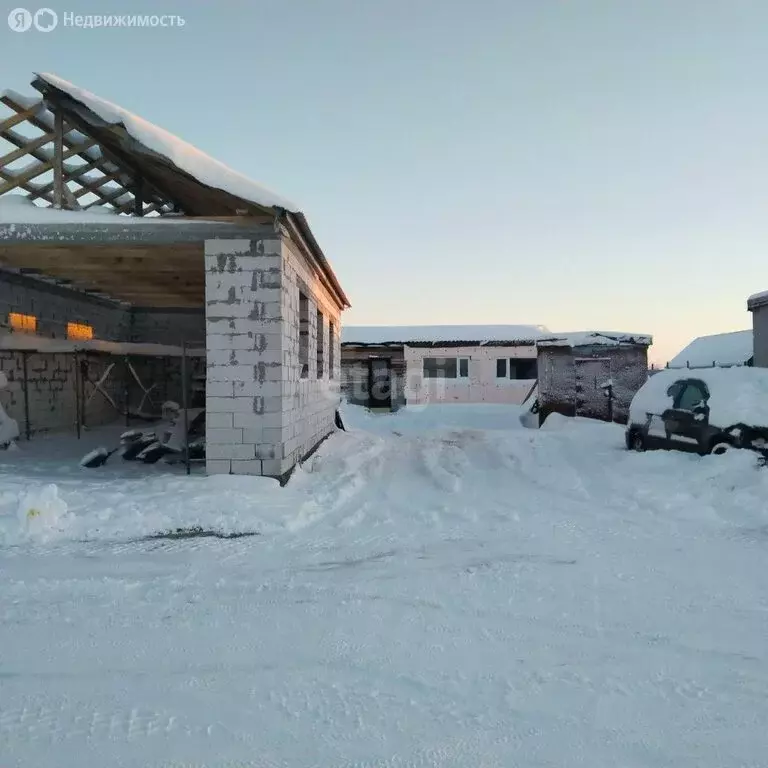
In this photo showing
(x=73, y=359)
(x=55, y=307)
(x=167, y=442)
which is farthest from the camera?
(x=73, y=359)

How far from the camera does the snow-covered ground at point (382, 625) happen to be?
2.52m

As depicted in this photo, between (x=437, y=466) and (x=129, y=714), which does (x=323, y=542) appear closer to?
(x=129, y=714)

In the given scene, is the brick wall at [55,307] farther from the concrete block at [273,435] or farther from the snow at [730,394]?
the snow at [730,394]

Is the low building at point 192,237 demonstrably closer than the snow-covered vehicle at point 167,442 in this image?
Yes

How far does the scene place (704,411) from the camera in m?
8.66

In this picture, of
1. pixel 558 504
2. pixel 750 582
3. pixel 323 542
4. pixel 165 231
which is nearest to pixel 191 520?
pixel 323 542

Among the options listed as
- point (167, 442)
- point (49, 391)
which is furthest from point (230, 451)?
point (49, 391)

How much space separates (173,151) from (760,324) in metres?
14.4

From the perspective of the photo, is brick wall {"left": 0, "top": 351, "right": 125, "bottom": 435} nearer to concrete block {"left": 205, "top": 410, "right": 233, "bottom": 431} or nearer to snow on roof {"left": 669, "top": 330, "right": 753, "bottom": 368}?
concrete block {"left": 205, "top": 410, "right": 233, "bottom": 431}

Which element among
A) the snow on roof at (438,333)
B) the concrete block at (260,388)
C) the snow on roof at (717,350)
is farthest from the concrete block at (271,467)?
the snow on roof at (717,350)

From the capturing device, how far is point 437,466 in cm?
961

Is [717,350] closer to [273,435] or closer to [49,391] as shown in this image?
[273,435]

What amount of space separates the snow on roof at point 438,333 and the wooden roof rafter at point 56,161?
15.3m

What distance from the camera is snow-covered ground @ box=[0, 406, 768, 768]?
2521mm
